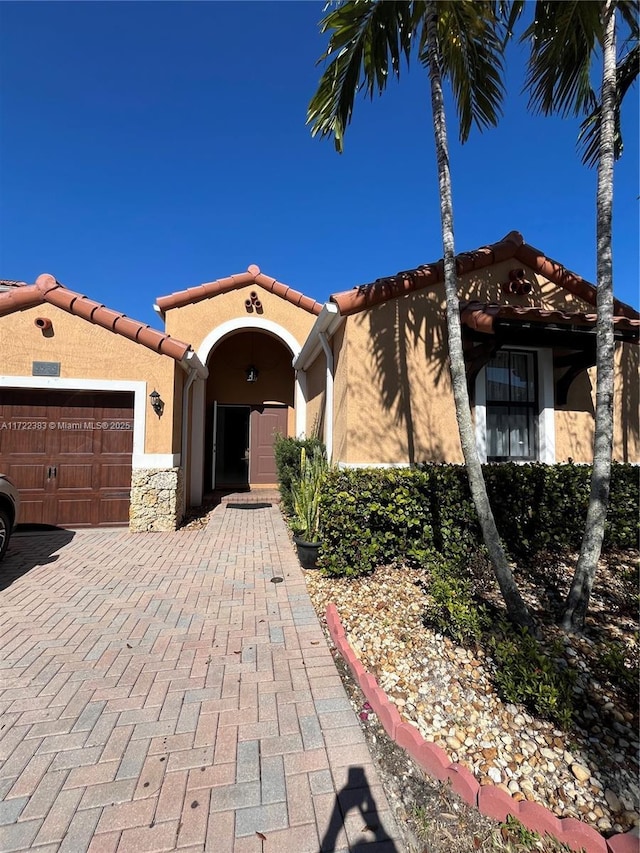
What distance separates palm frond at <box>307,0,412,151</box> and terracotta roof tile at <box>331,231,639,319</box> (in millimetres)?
1946

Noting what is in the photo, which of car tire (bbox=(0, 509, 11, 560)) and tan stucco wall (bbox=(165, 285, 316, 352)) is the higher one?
tan stucco wall (bbox=(165, 285, 316, 352))

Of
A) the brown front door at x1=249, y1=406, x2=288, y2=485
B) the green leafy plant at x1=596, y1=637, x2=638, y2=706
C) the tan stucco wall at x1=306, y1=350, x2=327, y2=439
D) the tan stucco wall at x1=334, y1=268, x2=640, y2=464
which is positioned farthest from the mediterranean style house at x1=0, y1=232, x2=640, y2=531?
the brown front door at x1=249, y1=406, x2=288, y2=485

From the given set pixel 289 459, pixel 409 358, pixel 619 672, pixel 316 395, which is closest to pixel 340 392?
pixel 409 358

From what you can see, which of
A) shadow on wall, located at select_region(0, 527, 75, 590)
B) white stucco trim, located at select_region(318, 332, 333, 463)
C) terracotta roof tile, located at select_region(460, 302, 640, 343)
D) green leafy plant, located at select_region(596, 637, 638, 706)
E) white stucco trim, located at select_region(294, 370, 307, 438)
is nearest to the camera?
green leafy plant, located at select_region(596, 637, 638, 706)

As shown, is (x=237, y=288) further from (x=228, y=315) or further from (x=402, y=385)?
(x=402, y=385)

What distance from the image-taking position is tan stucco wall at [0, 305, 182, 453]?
22.3 feet

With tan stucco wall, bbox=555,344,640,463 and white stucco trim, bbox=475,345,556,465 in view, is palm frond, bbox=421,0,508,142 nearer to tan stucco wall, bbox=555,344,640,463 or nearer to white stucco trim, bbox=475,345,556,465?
white stucco trim, bbox=475,345,556,465

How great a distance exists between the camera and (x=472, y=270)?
6.50 m

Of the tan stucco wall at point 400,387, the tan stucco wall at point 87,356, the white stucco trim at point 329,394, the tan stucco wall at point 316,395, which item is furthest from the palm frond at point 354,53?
the tan stucco wall at point 87,356

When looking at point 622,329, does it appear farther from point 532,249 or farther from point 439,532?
point 439,532

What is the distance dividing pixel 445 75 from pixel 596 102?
195cm

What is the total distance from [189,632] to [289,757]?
1790 millimetres

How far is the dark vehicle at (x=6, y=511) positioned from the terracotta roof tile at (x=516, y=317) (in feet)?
23.6

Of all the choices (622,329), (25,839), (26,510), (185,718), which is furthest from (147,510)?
(622,329)
